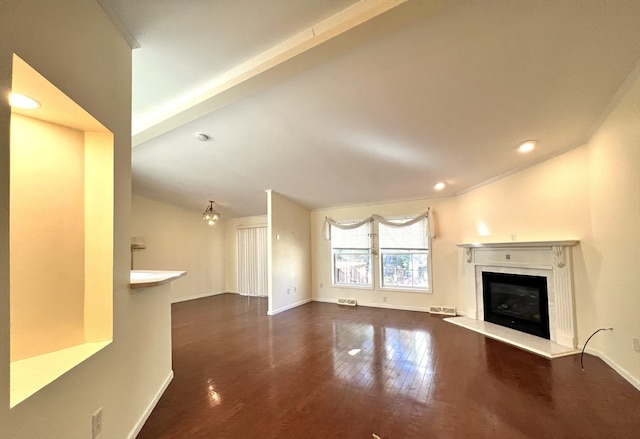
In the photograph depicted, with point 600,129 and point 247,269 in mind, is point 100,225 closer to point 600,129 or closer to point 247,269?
point 600,129

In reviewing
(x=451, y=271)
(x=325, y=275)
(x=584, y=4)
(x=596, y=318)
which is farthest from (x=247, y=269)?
(x=584, y=4)

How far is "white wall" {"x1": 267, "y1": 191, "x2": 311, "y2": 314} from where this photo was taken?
578cm

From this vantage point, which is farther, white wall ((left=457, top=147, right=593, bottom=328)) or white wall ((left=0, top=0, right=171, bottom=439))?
white wall ((left=457, top=147, right=593, bottom=328))

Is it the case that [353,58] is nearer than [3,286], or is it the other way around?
[3,286]

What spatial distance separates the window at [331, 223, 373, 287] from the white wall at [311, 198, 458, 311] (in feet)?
0.53

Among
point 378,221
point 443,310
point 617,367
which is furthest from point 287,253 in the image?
point 617,367

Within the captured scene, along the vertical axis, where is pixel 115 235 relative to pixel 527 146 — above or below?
below

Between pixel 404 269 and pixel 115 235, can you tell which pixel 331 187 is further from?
pixel 115 235

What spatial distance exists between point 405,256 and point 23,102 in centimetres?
590

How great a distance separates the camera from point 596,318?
3.36 m

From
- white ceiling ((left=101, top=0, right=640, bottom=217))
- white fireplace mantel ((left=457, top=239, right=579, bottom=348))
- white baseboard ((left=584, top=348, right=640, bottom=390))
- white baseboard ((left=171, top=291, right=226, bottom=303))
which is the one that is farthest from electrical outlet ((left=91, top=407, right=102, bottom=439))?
white baseboard ((left=171, top=291, right=226, bottom=303))

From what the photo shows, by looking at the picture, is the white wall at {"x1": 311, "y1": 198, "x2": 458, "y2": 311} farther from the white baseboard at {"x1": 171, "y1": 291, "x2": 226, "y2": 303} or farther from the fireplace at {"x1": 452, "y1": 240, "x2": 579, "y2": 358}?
the white baseboard at {"x1": 171, "y1": 291, "x2": 226, "y2": 303}

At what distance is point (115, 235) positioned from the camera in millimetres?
1765

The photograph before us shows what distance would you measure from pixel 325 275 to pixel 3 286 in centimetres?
621
